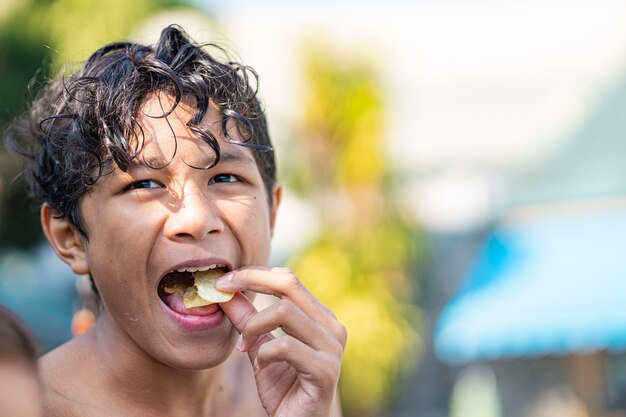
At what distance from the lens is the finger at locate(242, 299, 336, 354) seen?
213 centimetres

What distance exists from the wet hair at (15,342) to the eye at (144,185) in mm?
641

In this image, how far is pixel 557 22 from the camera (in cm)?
1294

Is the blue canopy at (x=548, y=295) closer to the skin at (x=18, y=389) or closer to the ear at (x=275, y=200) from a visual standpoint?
the ear at (x=275, y=200)

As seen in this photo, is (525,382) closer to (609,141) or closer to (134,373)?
(609,141)

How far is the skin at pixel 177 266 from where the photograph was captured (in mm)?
2154

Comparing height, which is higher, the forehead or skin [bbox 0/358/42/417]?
the forehead

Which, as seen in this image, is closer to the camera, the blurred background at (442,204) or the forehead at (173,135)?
the forehead at (173,135)

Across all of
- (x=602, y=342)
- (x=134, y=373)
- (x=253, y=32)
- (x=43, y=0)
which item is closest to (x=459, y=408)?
(x=602, y=342)

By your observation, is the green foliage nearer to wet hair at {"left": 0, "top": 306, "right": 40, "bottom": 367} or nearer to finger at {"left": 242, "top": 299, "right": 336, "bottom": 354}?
finger at {"left": 242, "top": 299, "right": 336, "bottom": 354}

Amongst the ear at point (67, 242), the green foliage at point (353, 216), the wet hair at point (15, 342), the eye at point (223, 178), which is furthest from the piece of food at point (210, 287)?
the green foliage at point (353, 216)

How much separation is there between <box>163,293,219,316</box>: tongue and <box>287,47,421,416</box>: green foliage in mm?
8849

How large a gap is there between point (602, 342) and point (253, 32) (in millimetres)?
8114

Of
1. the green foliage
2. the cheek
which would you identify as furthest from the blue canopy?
the cheek

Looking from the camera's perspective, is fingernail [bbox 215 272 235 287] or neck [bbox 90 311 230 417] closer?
fingernail [bbox 215 272 235 287]
